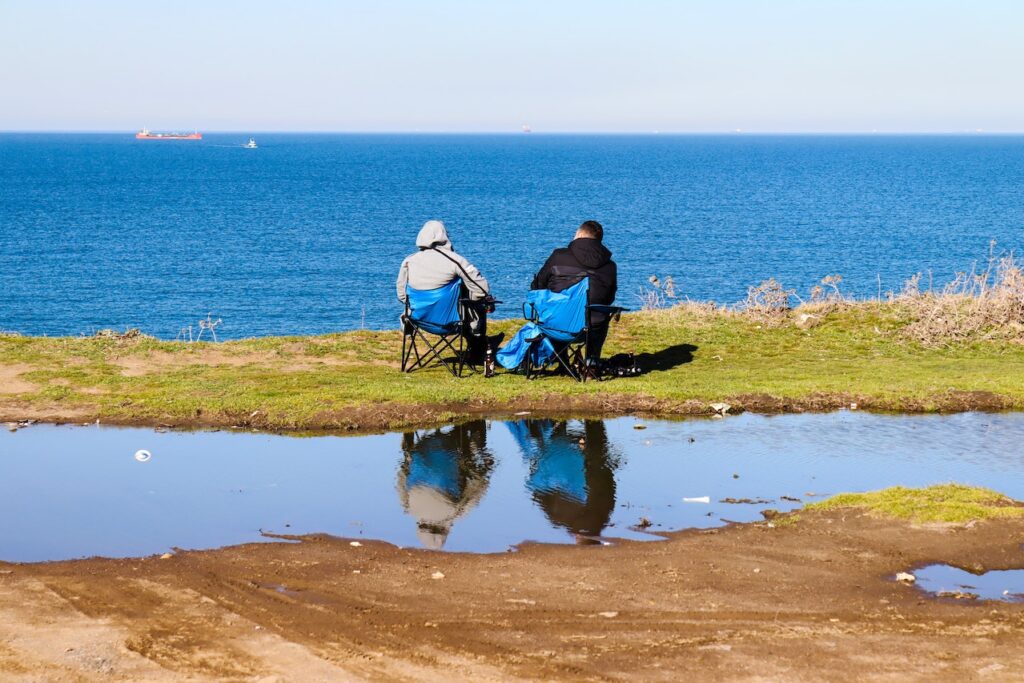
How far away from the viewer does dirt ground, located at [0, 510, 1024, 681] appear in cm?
733

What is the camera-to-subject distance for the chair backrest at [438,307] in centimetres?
1620

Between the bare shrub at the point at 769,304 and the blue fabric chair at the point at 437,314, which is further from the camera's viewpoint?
the bare shrub at the point at 769,304

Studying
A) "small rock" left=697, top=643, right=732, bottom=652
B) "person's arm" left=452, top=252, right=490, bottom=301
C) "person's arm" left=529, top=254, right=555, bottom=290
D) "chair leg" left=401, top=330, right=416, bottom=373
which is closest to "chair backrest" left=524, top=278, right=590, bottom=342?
"person's arm" left=529, top=254, right=555, bottom=290

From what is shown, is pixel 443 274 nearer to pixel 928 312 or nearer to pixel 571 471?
pixel 571 471

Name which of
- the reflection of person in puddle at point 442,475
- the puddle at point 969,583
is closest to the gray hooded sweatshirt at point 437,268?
the reflection of person in puddle at point 442,475

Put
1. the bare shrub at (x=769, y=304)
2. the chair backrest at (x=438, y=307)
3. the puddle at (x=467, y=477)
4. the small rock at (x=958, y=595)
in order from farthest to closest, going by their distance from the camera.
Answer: the bare shrub at (x=769, y=304), the chair backrest at (x=438, y=307), the puddle at (x=467, y=477), the small rock at (x=958, y=595)

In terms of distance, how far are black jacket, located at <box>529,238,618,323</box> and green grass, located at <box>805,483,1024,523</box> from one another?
18.0 feet

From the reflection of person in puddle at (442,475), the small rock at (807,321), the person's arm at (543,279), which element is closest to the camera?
the reflection of person in puddle at (442,475)

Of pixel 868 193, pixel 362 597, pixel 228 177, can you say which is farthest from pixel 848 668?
pixel 228 177

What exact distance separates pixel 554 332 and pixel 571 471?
3778mm

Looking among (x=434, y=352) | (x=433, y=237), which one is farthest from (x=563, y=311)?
(x=434, y=352)

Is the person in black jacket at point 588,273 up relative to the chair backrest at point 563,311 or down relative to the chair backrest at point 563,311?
up

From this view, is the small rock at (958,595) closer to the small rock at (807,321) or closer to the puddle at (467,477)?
the puddle at (467,477)

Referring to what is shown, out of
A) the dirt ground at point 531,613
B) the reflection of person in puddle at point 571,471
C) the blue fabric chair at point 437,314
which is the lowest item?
the reflection of person in puddle at point 571,471
